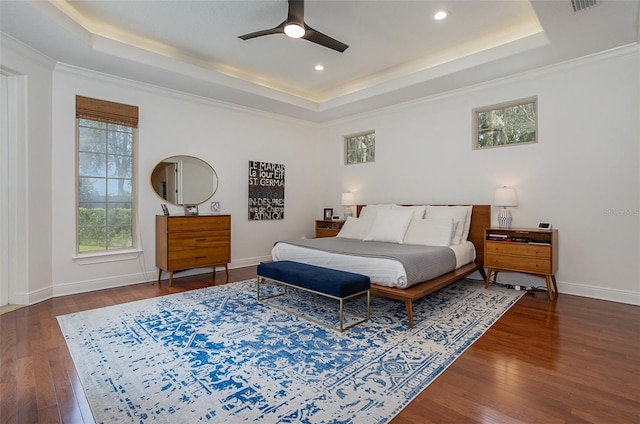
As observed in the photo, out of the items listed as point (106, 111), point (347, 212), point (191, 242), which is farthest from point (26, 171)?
point (347, 212)

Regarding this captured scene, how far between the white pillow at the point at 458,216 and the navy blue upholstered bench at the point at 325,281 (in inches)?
77.5

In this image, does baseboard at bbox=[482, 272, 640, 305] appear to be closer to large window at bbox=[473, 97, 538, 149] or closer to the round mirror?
large window at bbox=[473, 97, 538, 149]

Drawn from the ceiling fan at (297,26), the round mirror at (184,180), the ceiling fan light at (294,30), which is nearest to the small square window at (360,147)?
the round mirror at (184,180)

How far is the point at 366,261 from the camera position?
328 centimetres

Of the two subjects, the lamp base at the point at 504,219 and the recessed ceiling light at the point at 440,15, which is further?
the lamp base at the point at 504,219

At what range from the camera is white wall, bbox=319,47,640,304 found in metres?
3.63

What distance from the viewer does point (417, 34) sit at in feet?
12.6

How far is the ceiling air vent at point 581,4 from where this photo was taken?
278 centimetres

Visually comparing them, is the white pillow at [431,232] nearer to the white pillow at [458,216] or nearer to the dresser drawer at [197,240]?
the white pillow at [458,216]

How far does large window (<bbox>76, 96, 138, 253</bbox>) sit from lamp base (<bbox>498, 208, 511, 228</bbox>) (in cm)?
509

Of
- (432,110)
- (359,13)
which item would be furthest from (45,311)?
(432,110)

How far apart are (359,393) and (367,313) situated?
1230 mm

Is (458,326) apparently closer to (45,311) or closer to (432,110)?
(432,110)

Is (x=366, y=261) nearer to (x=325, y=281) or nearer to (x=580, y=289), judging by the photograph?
(x=325, y=281)
